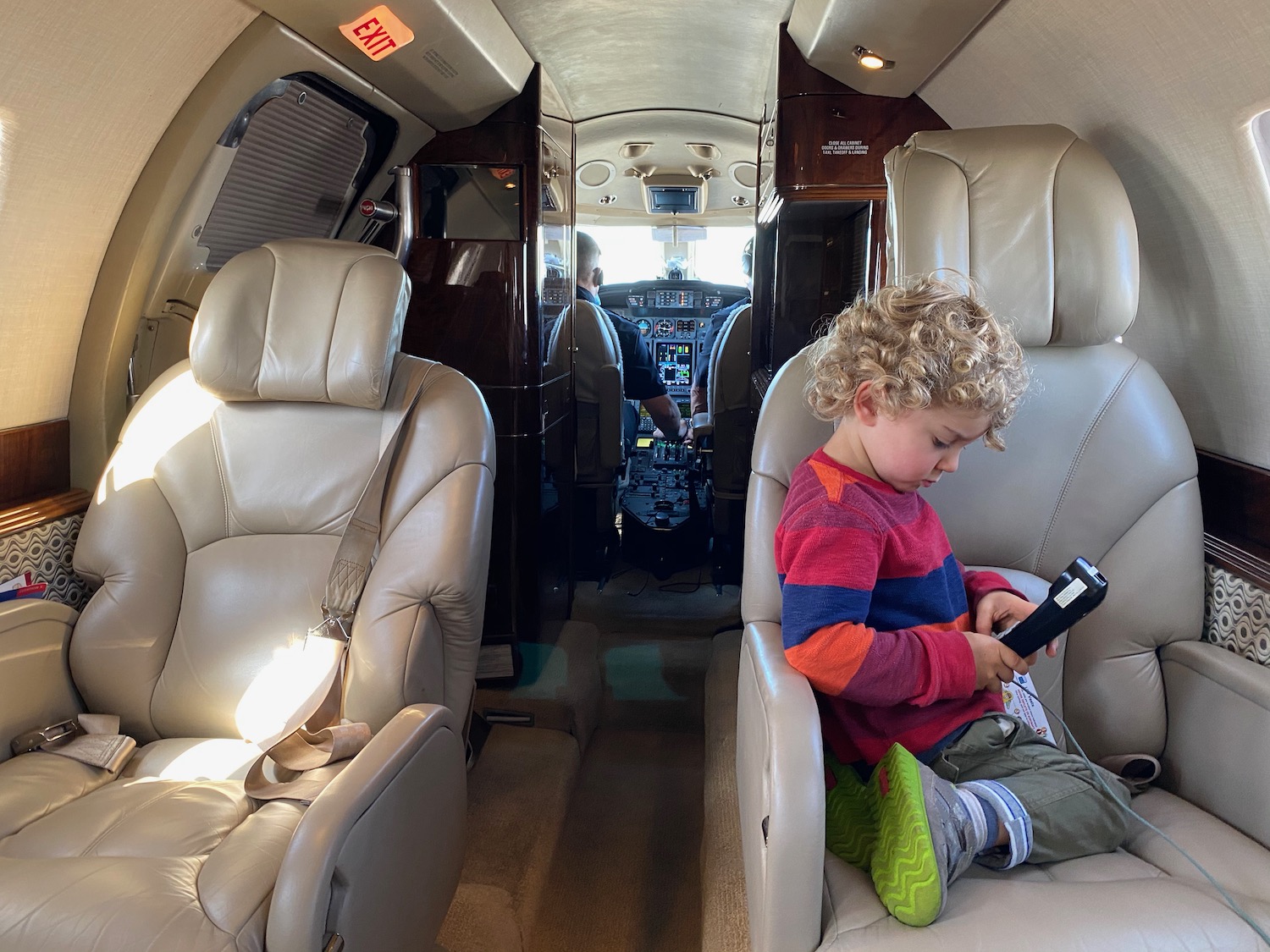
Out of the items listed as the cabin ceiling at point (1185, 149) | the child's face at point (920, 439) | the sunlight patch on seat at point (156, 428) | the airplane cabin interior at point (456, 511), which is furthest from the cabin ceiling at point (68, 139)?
the cabin ceiling at point (1185, 149)

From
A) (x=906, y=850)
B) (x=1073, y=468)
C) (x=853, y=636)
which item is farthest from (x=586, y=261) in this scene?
(x=906, y=850)

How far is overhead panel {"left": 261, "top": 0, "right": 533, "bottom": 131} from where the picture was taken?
74.9 inches

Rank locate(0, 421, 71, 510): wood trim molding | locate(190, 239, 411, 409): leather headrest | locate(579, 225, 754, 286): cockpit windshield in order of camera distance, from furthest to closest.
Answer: locate(579, 225, 754, 286): cockpit windshield < locate(0, 421, 71, 510): wood trim molding < locate(190, 239, 411, 409): leather headrest

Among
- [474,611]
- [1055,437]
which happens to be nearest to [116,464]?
[474,611]

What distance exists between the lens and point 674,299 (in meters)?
5.41

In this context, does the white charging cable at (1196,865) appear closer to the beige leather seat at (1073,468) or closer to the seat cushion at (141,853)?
the beige leather seat at (1073,468)

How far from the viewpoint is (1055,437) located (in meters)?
1.49

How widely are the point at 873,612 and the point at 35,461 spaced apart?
177 cm

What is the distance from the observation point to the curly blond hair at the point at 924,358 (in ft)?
3.90

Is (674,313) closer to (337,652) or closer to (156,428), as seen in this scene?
(156,428)

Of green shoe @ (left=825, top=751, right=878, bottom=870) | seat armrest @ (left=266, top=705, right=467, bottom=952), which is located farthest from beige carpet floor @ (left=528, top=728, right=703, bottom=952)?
green shoe @ (left=825, top=751, right=878, bottom=870)

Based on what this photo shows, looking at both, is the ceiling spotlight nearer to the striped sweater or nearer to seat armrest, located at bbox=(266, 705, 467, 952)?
the striped sweater

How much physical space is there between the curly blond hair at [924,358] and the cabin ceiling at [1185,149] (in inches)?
23.5

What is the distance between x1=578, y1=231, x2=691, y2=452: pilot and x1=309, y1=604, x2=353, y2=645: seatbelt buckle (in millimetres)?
2461
